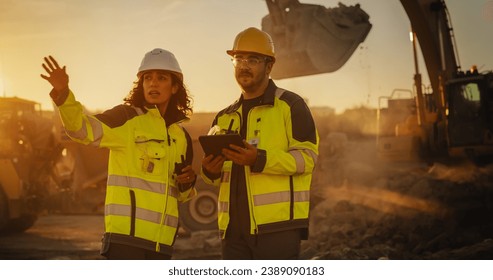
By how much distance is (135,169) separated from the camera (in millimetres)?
3396

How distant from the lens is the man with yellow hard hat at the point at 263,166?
340 cm

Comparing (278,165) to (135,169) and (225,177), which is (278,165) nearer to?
(225,177)

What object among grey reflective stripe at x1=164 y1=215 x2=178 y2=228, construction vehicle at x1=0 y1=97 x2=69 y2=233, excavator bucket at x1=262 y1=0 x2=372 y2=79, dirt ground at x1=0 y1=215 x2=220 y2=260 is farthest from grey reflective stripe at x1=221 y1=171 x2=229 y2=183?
construction vehicle at x1=0 y1=97 x2=69 y2=233

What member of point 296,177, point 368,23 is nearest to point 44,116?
point 368,23

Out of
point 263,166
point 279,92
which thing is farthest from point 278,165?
point 279,92

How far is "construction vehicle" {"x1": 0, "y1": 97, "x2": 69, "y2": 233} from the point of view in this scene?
986cm

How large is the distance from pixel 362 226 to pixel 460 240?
1.93 meters

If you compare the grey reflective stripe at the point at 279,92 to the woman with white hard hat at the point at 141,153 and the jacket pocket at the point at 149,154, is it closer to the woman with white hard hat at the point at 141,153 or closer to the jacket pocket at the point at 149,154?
the woman with white hard hat at the point at 141,153

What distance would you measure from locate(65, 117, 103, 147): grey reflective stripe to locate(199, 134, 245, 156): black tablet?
516 millimetres

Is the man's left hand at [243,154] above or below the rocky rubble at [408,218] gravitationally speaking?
above

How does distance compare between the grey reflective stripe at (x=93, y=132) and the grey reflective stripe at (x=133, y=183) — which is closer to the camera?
the grey reflective stripe at (x=93, y=132)

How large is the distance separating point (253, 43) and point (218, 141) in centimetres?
62

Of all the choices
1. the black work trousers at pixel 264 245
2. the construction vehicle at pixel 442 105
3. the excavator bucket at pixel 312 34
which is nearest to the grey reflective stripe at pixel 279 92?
the black work trousers at pixel 264 245

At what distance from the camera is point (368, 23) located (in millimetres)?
9375
